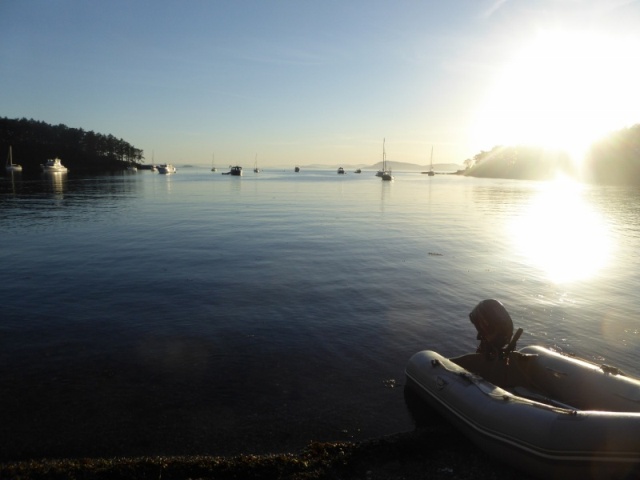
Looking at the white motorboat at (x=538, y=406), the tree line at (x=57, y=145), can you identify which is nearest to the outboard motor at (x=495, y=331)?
the white motorboat at (x=538, y=406)

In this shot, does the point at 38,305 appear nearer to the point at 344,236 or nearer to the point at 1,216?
the point at 344,236

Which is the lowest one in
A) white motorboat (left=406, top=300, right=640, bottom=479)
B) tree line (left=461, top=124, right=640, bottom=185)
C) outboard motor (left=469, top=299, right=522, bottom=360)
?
white motorboat (left=406, top=300, right=640, bottom=479)

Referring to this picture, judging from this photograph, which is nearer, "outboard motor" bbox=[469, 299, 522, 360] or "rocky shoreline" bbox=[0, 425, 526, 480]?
"rocky shoreline" bbox=[0, 425, 526, 480]

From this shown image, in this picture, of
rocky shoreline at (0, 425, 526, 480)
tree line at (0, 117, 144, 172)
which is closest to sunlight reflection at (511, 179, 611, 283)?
rocky shoreline at (0, 425, 526, 480)

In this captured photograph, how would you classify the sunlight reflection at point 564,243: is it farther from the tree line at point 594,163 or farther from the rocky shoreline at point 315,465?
the tree line at point 594,163

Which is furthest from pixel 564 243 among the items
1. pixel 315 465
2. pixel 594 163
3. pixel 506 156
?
pixel 506 156

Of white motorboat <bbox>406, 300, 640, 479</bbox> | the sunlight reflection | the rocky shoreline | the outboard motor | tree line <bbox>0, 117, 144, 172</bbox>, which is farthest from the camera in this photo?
tree line <bbox>0, 117, 144, 172</bbox>

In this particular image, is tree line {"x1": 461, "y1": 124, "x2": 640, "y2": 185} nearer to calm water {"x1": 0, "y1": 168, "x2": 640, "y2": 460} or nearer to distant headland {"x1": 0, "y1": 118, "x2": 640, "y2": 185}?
distant headland {"x1": 0, "y1": 118, "x2": 640, "y2": 185}

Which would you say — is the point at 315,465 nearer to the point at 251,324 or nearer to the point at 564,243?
the point at 251,324

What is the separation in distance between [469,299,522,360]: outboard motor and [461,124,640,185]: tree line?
115 metres

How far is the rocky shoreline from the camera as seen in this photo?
5.71 metres

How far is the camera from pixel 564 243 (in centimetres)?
2558

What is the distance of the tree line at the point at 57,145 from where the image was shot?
15262cm

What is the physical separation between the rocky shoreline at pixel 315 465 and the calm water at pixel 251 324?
560 mm
